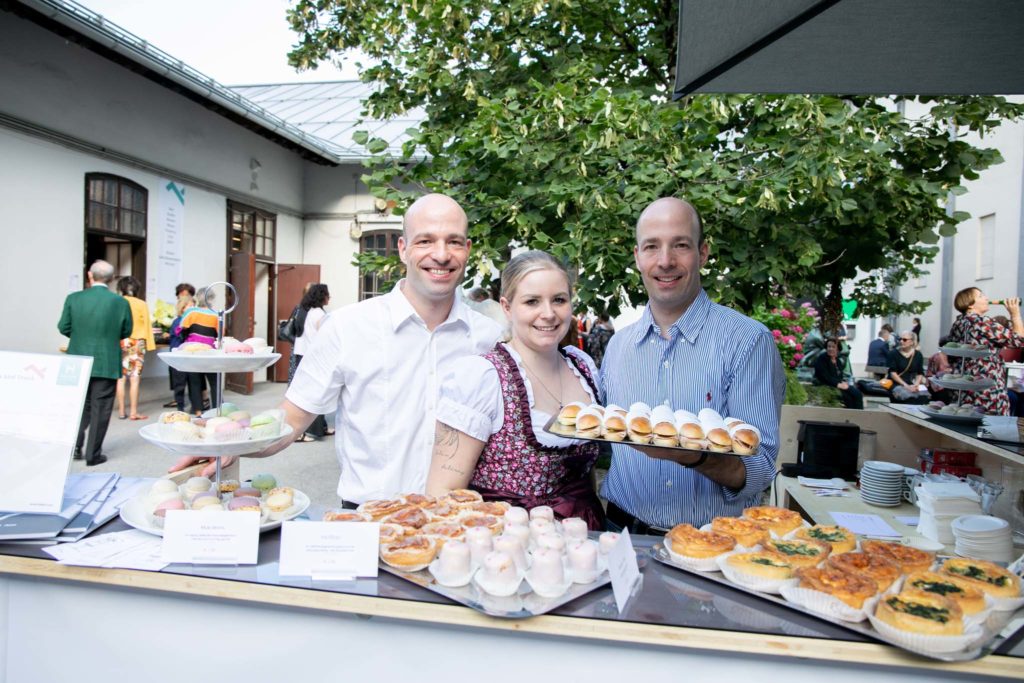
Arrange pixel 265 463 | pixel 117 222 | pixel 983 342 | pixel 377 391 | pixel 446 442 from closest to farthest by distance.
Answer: pixel 446 442 < pixel 377 391 < pixel 983 342 < pixel 265 463 < pixel 117 222

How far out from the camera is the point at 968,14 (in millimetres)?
2055

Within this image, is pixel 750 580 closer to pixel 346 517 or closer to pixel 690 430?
pixel 690 430

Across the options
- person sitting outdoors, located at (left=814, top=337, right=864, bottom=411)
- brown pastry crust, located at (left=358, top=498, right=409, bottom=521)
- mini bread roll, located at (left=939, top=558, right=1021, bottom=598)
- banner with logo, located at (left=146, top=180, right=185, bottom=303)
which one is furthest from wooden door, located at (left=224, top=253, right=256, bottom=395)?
mini bread roll, located at (left=939, top=558, right=1021, bottom=598)

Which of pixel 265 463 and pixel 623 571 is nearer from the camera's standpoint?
pixel 623 571

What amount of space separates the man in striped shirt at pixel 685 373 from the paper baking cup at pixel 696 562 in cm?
49

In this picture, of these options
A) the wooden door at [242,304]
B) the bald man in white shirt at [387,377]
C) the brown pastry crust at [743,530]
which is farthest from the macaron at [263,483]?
the wooden door at [242,304]

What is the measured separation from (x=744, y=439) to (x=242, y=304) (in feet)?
36.6

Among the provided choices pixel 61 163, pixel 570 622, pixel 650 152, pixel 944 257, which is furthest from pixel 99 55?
pixel 944 257

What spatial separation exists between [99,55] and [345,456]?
8.72 meters

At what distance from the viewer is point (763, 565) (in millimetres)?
1410

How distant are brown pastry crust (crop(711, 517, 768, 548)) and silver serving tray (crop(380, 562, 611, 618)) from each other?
0.35 metres

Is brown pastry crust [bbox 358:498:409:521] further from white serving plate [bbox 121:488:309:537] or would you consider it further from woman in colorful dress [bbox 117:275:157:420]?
woman in colorful dress [bbox 117:275:157:420]

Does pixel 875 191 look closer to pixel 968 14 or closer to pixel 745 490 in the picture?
pixel 968 14

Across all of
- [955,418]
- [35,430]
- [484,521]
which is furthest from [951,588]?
[955,418]
